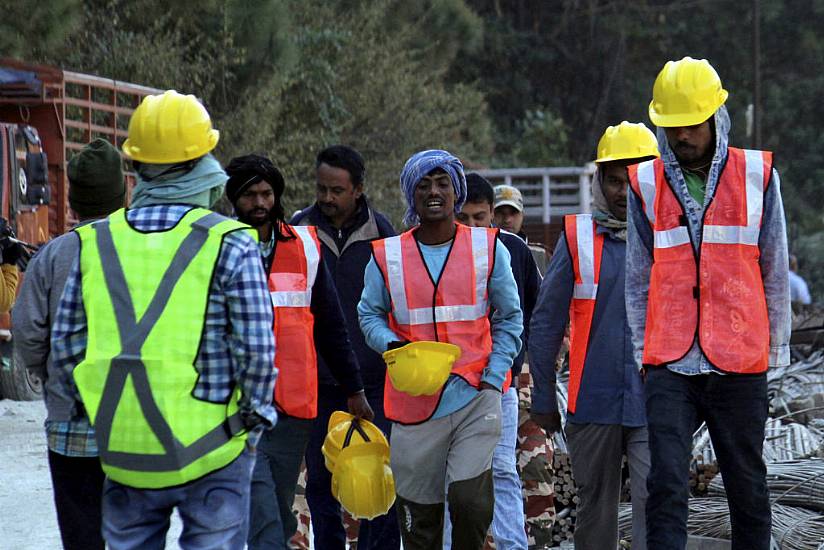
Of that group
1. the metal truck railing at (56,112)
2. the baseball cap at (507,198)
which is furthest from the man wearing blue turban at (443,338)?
the metal truck railing at (56,112)

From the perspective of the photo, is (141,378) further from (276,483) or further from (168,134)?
(276,483)

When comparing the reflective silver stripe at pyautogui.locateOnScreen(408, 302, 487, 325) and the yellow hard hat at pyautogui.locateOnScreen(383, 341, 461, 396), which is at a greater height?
the reflective silver stripe at pyautogui.locateOnScreen(408, 302, 487, 325)

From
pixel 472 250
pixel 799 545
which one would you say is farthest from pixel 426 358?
pixel 799 545

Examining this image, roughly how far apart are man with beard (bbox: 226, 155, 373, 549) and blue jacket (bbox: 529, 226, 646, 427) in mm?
724

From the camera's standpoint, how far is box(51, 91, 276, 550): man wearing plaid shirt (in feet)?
14.0

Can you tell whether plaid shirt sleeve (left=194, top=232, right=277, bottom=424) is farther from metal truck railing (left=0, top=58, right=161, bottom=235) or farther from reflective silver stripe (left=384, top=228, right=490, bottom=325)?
metal truck railing (left=0, top=58, right=161, bottom=235)

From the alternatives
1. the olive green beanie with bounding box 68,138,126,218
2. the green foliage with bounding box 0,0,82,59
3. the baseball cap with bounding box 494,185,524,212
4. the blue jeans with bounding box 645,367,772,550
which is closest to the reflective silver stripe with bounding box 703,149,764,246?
the blue jeans with bounding box 645,367,772,550

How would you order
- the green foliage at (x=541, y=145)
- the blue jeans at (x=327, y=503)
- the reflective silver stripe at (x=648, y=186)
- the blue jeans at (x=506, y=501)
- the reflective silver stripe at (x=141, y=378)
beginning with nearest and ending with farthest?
the reflective silver stripe at (x=141, y=378) < the reflective silver stripe at (x=648, y=186) < the blue jeans at (x=506, y=501) < the blue jeans at (x=327, y=503) < the green foliage at (x=541, y=145)

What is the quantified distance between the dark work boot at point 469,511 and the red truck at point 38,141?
927 cm

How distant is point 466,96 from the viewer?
121 feet

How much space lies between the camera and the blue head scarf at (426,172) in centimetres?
644

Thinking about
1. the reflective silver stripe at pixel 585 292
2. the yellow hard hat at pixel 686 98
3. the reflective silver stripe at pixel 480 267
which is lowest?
the reflective silver stripe at pixel 585 292

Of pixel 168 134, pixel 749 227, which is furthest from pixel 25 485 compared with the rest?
pixel 168 134

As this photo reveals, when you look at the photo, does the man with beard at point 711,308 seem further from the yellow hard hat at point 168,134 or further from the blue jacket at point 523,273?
the yellow hard hat at point 168,134
